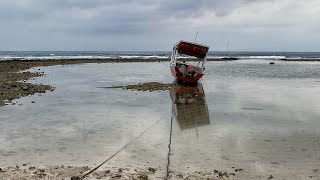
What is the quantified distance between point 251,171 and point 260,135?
3912 millimetres

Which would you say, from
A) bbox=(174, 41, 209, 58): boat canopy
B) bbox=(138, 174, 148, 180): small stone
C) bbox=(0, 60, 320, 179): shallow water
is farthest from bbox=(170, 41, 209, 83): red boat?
bbox=(138, 174, 148, 180): small stone

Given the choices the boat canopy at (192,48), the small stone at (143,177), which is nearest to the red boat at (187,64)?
the boat canopy at (192,48)

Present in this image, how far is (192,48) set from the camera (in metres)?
33.2

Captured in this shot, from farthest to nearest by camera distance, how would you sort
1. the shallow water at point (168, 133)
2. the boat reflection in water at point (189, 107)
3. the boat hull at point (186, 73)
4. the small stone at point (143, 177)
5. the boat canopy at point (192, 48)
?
the boat canopy at point (192, 48)
the boat hull at point (186, 73)
the boat reflection in water at point (189, 107)
the shallow water at point (168, 133)
the small stone at point (143, 177)

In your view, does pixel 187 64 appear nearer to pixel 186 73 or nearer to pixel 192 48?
pixel 186 73

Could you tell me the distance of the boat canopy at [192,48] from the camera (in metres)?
32.8

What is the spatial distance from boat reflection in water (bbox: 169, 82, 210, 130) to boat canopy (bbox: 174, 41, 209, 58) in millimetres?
6018

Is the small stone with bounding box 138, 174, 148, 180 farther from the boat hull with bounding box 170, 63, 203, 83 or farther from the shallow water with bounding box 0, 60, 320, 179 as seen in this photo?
the boat hull with bounding box 170, 63, 203, 83

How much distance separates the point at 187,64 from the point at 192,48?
9.27 feet

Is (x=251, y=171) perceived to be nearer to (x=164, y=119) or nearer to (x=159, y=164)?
Answer: (x=159, y=164)

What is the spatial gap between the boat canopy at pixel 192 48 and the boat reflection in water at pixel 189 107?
602cm

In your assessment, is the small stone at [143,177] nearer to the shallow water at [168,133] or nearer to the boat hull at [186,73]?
the shallow water at [168,133]

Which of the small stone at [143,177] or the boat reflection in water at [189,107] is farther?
the boat reflection in water at [189,107]

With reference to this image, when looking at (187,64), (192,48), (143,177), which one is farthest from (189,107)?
(192,48)
